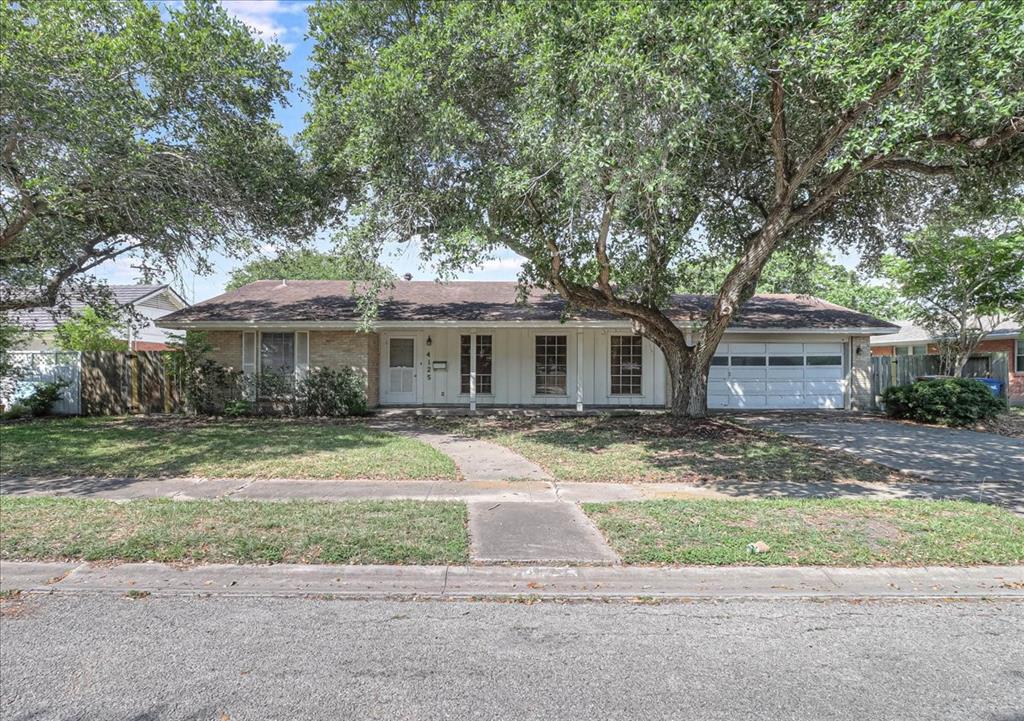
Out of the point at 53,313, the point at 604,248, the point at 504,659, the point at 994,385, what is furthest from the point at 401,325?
the point at 994,385

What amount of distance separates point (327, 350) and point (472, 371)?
4.04m

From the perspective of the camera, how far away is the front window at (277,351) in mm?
16469

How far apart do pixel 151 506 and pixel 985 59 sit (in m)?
10.1

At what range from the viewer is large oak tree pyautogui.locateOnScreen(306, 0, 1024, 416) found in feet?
22.4

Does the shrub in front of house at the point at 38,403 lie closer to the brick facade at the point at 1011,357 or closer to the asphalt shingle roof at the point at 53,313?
the asphalt shingle roof at the point at 53,313

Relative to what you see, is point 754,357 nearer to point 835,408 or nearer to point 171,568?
point 835,408

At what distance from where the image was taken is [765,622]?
162 inches

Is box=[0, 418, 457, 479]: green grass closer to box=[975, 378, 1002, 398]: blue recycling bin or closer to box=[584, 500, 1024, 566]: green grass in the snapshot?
box=[584, 500, 1024, 566]: green grass

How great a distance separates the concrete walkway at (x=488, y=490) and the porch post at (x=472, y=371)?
8519 mm

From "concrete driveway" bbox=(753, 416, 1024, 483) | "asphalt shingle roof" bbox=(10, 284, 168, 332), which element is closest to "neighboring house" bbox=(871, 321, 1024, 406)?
"concrete driveway" bbox=(753, 416, 1024, 483)

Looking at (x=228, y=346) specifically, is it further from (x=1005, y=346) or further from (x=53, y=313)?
(x=1005, y=346)

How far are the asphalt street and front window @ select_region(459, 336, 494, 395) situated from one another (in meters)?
13.3

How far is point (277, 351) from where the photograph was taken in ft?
54.1

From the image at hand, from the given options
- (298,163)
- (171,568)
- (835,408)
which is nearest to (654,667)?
(171,568)
